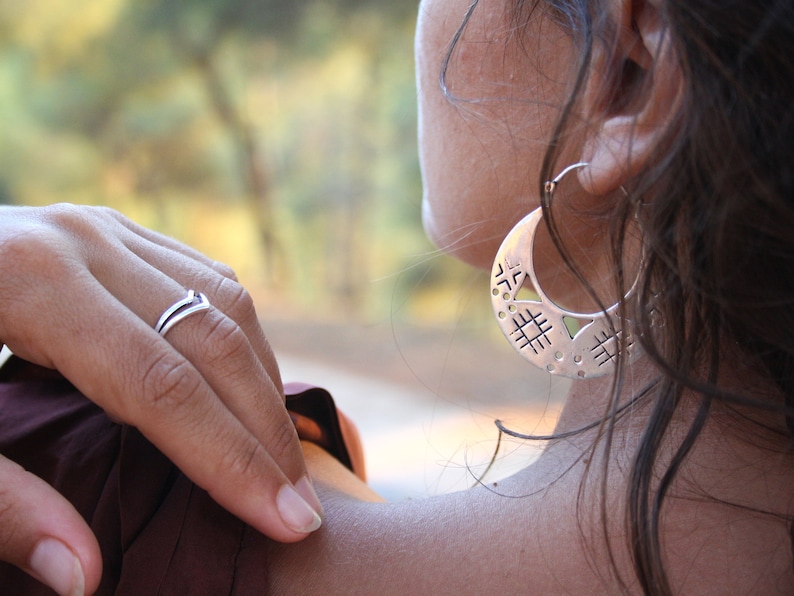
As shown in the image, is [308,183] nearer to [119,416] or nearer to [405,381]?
[405,381]

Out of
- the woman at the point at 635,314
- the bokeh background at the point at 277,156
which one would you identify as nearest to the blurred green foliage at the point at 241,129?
the bokeh background at the point at 277,156

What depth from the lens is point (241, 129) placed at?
5844mm

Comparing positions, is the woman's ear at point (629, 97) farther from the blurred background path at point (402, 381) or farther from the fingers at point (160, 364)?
the blurred background path at point (402, 381)

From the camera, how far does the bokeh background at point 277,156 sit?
500cm

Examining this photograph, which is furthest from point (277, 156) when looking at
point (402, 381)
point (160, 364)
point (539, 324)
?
point (160, 364)

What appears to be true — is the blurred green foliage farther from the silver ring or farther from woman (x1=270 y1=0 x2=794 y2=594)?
the silver ring

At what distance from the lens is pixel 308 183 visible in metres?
6.05

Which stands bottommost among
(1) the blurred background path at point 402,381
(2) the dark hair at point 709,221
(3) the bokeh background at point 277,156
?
(1) the blurred background path at point 402,381

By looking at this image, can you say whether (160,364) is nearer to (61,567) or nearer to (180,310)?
(180,310)

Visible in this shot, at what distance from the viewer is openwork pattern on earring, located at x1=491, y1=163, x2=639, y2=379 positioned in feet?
2.65

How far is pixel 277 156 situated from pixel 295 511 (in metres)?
5.57

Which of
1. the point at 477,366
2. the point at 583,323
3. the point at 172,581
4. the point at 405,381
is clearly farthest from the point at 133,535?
the point at 477,366

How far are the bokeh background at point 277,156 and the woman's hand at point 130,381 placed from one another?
138 inches

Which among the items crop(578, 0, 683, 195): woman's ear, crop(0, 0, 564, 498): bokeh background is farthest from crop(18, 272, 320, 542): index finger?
crop(0, 0, 564, 498): bokeh background
